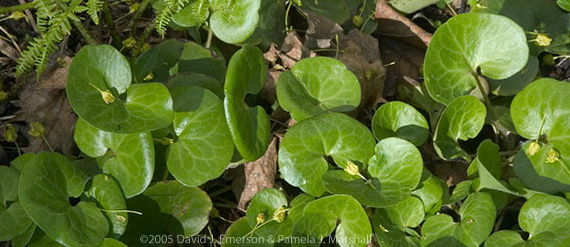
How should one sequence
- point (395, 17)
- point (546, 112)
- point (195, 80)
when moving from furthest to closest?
point (395, 17) → point (195, 80) → point (546, 112)

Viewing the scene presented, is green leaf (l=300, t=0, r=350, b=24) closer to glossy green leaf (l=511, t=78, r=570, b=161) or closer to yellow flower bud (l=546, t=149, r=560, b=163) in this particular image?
glossy green leaf (l=511, t=78, r=570, b=161)

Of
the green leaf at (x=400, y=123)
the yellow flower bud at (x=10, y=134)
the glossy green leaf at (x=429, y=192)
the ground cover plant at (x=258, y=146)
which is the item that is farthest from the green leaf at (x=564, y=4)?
the yellow flower bud at (x=10, y=134)

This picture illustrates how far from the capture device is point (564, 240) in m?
1.72

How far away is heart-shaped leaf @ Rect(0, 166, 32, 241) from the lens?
1771 mm

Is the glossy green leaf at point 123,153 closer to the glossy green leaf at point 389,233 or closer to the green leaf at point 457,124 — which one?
the glossy green leaf at point 389,233

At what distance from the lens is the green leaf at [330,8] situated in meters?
2.26

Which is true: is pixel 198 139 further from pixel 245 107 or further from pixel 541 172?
pixel 541 172

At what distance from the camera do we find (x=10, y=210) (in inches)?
70.7

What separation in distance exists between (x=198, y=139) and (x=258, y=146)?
0.66 feet

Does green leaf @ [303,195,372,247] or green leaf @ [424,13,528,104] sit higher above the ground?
green leaf @ [424,13,528,104]

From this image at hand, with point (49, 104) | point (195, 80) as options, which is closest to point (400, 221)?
point (195, 80)

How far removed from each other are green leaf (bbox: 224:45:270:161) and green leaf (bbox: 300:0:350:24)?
0.44 metres

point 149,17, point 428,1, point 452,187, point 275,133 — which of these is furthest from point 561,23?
point 149,17

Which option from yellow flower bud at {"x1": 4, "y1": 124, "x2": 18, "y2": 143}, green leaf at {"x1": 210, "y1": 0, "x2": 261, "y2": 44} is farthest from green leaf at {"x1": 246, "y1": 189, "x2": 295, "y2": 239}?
yellow flower bud at {"x1": 4, "y1": 124, "x2": 18, "y2": 143}
